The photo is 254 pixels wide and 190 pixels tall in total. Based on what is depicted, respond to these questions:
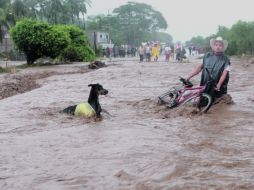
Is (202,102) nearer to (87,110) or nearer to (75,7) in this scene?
(87,110)

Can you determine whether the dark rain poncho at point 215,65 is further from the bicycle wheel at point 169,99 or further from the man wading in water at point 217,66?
the bicycle wheel at point 169,99

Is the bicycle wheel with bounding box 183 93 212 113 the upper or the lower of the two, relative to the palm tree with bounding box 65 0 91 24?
→ lower

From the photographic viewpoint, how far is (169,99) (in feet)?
35.1

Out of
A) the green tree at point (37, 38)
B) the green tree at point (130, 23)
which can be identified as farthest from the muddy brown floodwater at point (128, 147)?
the green tree at point (130, 23)

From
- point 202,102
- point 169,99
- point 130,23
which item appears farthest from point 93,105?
point 130,23

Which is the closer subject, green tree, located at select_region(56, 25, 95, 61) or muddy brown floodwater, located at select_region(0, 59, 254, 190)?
muddy brown floodwater, located at select_region(0, 59, 254, 190)

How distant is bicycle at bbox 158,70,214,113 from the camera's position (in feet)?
31.7

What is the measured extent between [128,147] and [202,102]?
3.26 m

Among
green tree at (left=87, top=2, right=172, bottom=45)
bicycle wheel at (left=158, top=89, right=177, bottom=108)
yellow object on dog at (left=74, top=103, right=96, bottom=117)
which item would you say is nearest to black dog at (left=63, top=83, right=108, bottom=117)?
yellow object on dog at (left=74, top=103, right=96, bottom=117)

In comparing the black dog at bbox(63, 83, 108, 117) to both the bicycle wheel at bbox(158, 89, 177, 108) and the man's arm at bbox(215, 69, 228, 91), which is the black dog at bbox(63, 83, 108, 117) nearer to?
the bicycle wheel at bbox(158, 89, 177, 108)

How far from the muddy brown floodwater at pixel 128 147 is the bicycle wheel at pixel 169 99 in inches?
7.1

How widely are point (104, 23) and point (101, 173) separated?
90.6 metres

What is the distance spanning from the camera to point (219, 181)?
16.6 ft

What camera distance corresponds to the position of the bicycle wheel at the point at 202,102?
31.5ft
